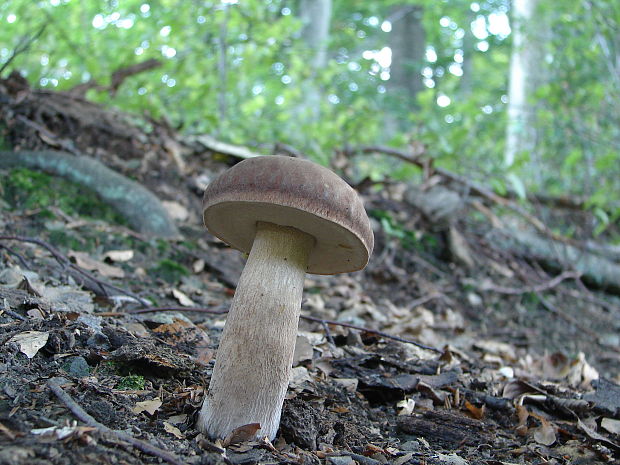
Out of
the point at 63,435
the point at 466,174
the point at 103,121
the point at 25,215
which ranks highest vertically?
the point at 466,174

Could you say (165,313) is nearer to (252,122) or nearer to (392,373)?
(392,373)

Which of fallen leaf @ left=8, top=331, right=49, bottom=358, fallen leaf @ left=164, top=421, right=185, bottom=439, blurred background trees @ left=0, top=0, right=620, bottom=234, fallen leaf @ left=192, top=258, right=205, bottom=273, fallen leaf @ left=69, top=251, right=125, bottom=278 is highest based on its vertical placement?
blurred background trees @ left=0, top=0, right=620, bottom=234

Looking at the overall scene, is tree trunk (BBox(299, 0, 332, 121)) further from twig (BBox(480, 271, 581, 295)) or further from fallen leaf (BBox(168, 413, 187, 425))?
fallen leaf (BBox(168, 413, 187, 425))

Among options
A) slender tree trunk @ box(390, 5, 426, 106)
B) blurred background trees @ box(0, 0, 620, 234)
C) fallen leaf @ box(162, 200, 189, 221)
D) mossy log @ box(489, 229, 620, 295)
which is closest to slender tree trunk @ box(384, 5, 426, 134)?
slender tree trunk @ box(390, 5, 426, 106)

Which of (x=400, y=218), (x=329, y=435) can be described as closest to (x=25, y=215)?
(x=329, y=435)

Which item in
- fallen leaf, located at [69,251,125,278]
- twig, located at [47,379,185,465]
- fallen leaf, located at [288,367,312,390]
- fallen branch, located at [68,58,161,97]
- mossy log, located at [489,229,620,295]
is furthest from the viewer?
mossy log, located at [489,229,620,295]

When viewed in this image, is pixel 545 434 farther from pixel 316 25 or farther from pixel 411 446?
pixel 316 25
